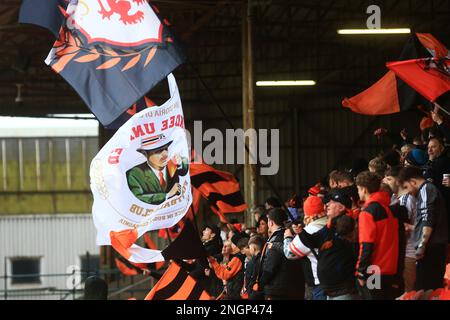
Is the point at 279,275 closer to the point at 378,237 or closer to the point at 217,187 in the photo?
the point at 378,237

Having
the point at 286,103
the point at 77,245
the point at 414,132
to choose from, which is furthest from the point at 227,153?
the point at 77,245

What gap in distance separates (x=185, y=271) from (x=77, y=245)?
38.1 meters

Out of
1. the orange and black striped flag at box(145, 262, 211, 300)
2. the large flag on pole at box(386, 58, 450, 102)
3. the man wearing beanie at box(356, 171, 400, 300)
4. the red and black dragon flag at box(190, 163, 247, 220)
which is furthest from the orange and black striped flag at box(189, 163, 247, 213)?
the man wearing beanie at box(356, 171, 400, 300)

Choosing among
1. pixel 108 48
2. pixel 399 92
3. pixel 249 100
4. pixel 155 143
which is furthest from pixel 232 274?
pixel 249 100

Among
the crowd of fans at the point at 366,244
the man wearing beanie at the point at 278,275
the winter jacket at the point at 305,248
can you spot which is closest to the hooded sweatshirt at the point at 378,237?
the crowd of fans at the point at 366,244

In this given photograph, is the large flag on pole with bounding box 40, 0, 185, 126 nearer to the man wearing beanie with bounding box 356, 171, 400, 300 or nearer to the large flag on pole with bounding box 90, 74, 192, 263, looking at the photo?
the large flag on pole with bounding box 90, 74, 192, 263

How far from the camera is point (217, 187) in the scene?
16.0 metres

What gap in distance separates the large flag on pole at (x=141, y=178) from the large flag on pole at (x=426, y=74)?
2908 millimetres

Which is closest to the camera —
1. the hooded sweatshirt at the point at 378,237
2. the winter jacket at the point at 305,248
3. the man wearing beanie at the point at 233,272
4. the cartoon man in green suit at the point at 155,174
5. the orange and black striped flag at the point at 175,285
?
the hooded sweatshirt at the point at 378,237

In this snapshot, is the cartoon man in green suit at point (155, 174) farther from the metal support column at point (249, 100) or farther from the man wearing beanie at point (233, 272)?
the metal support column at point (249, 100)

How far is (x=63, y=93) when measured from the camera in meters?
36.1

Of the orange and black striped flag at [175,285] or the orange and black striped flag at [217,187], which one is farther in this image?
the orange and black striped flag at [217,187]

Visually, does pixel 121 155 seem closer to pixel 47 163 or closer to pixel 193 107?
pixel 193 107

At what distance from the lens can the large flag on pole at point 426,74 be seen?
1073cm
